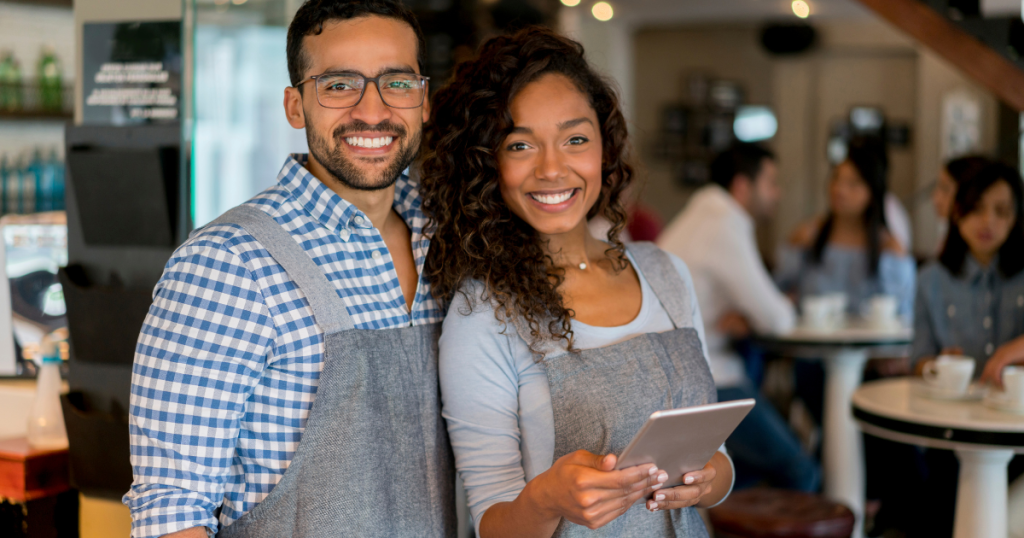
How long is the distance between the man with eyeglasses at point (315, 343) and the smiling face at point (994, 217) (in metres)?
2.09

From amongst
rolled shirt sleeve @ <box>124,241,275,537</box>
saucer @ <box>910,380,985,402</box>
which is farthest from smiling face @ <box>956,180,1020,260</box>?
rolled shirt sleeve @ <box>124,241,275,537</box>

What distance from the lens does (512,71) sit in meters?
1.56

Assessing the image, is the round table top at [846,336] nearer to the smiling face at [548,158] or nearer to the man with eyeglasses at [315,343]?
the smiling face at [548,158]

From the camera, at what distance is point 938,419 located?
2.23 m

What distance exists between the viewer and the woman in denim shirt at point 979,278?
2.74 meters

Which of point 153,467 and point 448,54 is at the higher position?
A: point 448,54

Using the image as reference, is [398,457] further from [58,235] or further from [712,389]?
[58,235]

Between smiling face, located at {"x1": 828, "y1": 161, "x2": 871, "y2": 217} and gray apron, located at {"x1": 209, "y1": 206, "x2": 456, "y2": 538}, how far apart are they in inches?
129

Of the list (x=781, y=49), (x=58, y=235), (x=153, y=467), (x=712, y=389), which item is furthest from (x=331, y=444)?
(x=781, y=49)

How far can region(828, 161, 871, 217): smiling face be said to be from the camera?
13.5 ft

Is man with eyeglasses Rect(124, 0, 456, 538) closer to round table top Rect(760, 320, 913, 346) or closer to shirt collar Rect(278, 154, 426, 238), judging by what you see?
shirt collar Rect(278, 154, 426, 238)

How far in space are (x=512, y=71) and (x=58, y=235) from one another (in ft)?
4.28

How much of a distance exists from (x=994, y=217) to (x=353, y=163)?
2283 mm

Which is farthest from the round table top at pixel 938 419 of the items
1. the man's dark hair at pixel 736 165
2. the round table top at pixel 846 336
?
the man's dark hair at pixel 736 165
